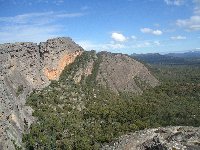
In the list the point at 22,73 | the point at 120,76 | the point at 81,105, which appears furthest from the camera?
the point at 120,76

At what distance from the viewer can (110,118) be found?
378ft

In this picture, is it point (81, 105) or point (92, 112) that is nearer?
point (92, 112)

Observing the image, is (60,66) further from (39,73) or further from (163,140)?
(163,140)

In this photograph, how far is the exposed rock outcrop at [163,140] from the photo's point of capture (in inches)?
2289

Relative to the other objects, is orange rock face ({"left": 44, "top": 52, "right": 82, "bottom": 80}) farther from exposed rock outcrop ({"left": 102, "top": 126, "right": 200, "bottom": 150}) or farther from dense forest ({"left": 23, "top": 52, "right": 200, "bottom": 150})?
exposed rock outcrop ({"left": 102, "top": 126, "right": 200, "bottom": 150})

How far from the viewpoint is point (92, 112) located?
120 metres

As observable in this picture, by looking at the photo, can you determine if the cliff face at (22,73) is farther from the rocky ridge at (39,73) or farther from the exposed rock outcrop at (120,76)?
the exposed rock outcrop at (120,76)

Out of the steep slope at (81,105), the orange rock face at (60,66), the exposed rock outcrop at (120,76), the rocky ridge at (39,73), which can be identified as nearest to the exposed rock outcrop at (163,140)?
the steep slope at (81,105)

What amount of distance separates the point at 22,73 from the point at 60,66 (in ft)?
89.8

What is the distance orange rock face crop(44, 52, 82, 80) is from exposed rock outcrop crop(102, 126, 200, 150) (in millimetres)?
74782

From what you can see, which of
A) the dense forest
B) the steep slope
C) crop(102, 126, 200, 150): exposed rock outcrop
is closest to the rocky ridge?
the steep slope

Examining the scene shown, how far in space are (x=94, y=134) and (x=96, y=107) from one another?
26.0 m

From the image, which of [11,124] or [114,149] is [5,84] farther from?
[114,149]

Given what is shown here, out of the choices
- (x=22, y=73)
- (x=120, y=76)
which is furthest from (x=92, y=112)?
(x=120, y=76)
